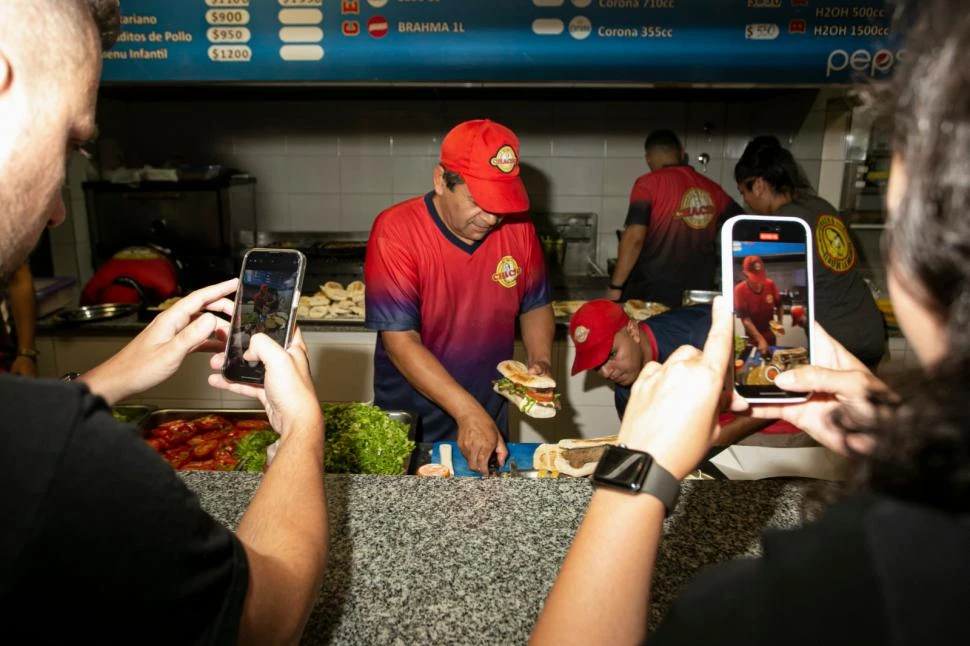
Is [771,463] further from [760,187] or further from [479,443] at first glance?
[760,187]

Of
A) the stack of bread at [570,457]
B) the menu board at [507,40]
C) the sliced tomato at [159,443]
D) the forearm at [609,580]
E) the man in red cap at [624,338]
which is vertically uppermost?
the menu board at [507,40]

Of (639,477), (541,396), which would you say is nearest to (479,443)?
(541,396)

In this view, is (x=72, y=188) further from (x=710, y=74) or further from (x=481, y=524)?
(x=481, y=524)

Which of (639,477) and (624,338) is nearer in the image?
(639,477)

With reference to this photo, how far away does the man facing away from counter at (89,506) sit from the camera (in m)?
0.58

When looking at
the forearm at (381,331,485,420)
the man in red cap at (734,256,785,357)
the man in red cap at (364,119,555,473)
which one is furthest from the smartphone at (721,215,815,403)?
the man in red cap at (364,119,555,473)

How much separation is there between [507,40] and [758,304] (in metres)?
2.44

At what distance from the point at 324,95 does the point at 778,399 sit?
18.1 feet

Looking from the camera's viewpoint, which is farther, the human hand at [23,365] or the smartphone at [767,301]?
the human hand at [23,365]

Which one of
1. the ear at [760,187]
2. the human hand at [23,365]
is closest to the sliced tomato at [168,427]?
the human hand at [23,365]

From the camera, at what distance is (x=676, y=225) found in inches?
193

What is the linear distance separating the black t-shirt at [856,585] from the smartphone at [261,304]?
1005mm

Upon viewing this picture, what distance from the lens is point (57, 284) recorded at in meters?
4.56

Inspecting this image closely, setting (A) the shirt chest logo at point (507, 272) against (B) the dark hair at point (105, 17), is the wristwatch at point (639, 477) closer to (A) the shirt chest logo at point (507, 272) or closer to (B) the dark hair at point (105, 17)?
(B) the dark hair at point (105, 17)
